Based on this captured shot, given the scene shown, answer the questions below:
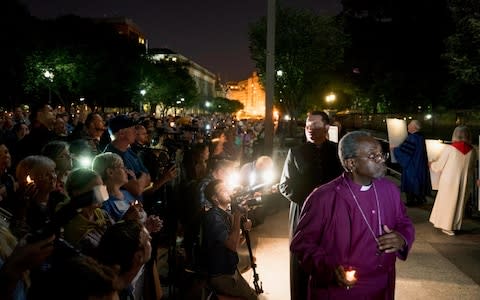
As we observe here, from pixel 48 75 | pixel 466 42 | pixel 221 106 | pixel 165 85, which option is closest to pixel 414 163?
pixel 466 42

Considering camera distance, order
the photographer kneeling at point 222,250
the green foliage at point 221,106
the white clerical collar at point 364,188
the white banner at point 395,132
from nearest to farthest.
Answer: the white clerical collar at point 364,188 < the photographer kneeling at point 222,250 < the white banner at point 395,132 < the green foliage at point 221,106

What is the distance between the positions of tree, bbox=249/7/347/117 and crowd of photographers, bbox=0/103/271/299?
2446 cm

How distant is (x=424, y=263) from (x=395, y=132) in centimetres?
493

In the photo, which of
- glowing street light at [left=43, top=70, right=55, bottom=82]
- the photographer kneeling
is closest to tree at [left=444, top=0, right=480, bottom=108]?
the photographer kneeling

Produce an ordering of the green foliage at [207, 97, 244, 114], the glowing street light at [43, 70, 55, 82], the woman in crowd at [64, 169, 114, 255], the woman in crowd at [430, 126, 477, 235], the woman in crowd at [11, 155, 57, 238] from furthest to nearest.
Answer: the green foliage at [207, 97, 244, 114], the glowing street light at [43, 70, 55, 82], the woman in crowd at [430, 126, 477, 235], the woman in crowd at [11, 155, 57, 238], the woman in crowd at [64, 169, 114, 255]

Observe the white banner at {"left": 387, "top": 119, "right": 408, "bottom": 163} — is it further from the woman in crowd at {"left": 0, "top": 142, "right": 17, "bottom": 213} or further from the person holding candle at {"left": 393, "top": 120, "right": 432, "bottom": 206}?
the woman in crowd at {"left": 0, "top": 142, "right": 17, "bottom": 213}

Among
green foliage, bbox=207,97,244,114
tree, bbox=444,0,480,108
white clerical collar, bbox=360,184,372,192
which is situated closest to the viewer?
white clerical collar, bbox=360,184,372,192

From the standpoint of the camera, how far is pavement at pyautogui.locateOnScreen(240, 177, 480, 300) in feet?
19.4

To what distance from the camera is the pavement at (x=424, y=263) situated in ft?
19.4

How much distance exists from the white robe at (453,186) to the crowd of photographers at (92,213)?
3.90 m

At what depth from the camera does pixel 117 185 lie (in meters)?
4.10

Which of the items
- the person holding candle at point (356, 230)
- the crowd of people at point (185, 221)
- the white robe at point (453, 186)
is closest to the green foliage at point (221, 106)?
the white robe at point (453, 186)

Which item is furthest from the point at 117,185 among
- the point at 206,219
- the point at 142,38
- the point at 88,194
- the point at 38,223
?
the point at 142,38

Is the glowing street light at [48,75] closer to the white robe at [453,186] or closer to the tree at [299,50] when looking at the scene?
the tree at [299,50]
